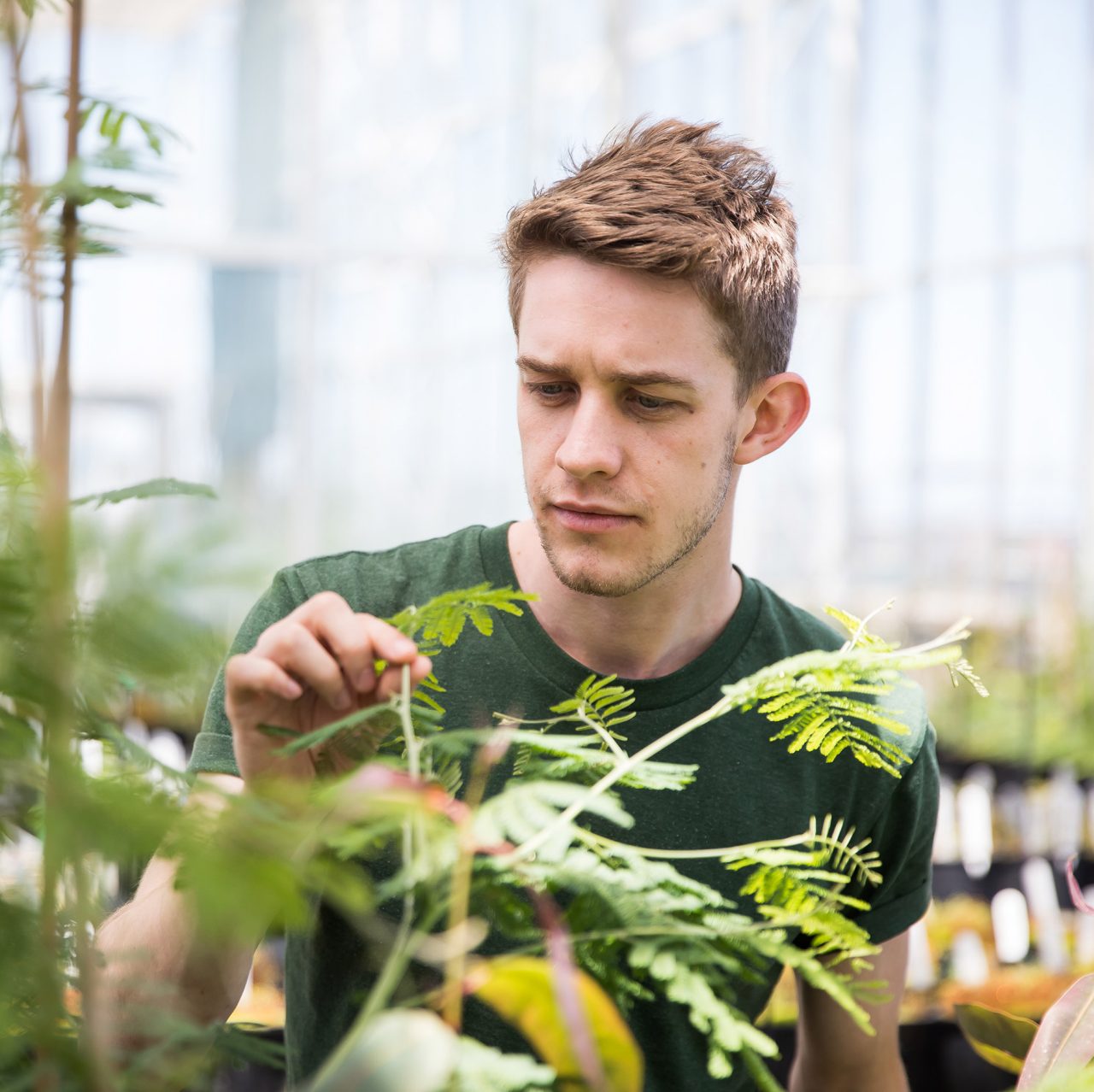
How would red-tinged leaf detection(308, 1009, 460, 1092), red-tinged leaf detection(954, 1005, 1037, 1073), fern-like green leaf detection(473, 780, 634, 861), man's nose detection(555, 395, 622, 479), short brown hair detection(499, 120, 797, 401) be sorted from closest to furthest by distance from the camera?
red-tinged leaf detection(308, 1009, 460, 1092), fern-like green leaf detection(473, 780, 634, 861), red-tinged leaf detection(954, 1005, 1037, 1073), man's nose detection(555, 395, 622, 479), short brown hair detection(499, 120, 797, 401)

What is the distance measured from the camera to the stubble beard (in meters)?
1.29

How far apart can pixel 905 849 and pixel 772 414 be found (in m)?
0.53

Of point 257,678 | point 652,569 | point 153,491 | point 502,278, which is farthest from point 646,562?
point 502,278

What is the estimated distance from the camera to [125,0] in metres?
6.72

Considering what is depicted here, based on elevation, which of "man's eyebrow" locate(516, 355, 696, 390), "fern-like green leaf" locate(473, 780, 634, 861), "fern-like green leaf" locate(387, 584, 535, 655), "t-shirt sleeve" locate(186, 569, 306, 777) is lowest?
"t-shirt sleeve" locate(186, 569, 306, 777)

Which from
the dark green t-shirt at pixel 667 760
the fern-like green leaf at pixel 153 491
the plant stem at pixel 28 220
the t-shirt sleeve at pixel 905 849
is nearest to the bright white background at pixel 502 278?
the dark green t-shirt at pixel 667 760

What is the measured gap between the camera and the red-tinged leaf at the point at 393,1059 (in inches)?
19.0

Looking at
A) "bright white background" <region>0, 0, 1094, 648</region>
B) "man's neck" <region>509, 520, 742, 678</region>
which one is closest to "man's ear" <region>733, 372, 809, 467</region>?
"man's neck" <region>509, 520, 742, 678</region>

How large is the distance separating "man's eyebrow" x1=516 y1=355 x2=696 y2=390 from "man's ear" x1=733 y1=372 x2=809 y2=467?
0.83ft

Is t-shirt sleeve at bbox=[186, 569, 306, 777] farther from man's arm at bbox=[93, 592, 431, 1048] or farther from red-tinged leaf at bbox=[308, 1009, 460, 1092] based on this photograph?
red-tinged leaf at bbox=[308, 1009, 460, 1092]

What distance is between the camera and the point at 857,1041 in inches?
61.2

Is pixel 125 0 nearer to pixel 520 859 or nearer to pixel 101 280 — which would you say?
pixel 101 280

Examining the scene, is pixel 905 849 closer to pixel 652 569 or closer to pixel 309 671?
pixel 652 569

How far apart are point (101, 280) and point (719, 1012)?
21.7 ft
